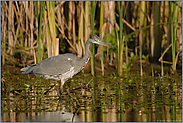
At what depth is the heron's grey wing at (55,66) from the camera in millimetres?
6496

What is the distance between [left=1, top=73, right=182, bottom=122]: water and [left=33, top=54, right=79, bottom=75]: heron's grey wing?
435mm

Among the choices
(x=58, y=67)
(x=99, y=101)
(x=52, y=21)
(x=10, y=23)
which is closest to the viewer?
(x=99, y=101)

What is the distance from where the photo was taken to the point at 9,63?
9477 millimetres

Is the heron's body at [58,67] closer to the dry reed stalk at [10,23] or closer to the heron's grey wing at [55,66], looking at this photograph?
the heron's grey wing at [55,66]

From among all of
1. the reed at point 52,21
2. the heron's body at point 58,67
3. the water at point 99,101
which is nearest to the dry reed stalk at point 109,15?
the reed at point 52,21

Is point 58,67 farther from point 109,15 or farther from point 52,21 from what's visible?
point 109,15

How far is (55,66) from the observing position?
21.5 feet

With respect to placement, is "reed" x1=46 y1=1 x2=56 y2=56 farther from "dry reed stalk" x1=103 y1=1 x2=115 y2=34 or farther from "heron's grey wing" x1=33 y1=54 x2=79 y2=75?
"dry reed stalk" x1=103 y1=1 x2=115 y2=34

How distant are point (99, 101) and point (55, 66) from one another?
3.95 feet

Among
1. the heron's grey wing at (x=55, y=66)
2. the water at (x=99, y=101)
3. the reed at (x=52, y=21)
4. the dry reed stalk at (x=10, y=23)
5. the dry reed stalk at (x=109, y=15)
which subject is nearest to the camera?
the water at (x=99, y=101)

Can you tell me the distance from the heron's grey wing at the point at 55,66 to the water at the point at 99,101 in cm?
44

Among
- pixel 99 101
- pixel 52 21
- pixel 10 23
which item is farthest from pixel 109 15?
pixel 99 101

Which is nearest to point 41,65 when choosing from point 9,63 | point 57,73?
point 57,73

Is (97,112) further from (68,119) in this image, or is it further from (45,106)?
(45,106)
